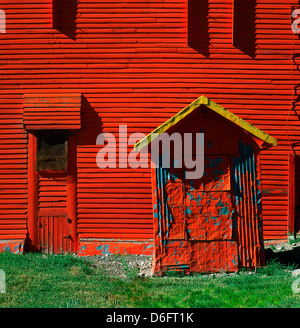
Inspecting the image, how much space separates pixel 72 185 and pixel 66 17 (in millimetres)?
3919

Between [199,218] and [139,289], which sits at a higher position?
[199,218]

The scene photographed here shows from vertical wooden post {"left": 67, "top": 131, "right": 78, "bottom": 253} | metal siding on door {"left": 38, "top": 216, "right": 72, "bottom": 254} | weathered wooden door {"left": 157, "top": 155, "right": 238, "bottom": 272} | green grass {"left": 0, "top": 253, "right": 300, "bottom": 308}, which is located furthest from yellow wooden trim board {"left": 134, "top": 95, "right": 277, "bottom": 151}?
metal siding on door {"left": 38, "top": 216, "right": 72, "bottom": 254}

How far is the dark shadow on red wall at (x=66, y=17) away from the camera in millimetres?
12617

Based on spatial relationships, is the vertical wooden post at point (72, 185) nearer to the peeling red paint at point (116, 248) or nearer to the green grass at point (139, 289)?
the peeling red paint at point (116, 248)

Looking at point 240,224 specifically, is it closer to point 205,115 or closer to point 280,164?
point 205,115

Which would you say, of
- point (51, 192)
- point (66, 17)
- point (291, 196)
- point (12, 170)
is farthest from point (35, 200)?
point (291, 196)

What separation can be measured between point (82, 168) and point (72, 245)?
180 cm

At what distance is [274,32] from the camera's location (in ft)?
42.0

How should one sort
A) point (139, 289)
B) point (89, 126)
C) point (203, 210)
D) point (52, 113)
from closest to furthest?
point (139, 289), point (203, 210), point (52, 113), point (89, 126)

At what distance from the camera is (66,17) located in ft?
41.4

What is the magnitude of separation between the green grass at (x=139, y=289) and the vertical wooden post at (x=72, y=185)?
63.0 inches

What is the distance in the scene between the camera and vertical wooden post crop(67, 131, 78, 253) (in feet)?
41.1

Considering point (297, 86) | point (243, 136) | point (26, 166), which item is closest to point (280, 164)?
point (297, 86)

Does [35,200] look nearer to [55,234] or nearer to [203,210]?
[55,234]
